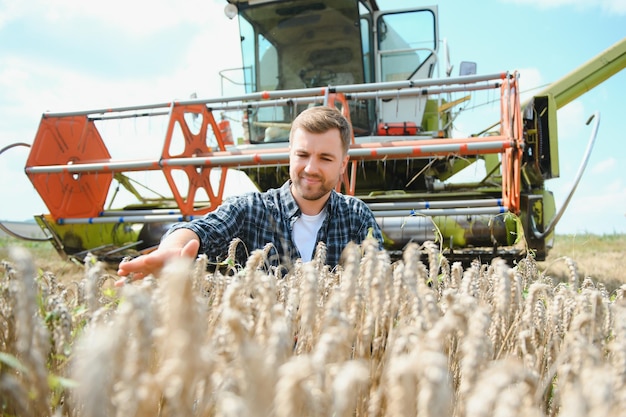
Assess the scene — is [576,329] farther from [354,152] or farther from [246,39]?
[246,39]

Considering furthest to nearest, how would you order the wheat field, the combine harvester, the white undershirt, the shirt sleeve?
1. the combine harvester
2. the white undershirt
3. the shirt sleeve
4. the wheat field

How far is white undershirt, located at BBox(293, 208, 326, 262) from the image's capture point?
7.05 feet

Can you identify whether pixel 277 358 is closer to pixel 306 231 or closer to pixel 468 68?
pixel 306 231

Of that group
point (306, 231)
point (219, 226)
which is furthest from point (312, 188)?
point (219, 226)

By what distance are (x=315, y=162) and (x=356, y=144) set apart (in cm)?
204

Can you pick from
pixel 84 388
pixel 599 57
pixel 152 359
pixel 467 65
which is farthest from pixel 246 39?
pixel 84 388

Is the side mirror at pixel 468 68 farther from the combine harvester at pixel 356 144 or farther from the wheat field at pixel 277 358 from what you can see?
the wheat field at pixel 277 358

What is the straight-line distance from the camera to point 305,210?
7.15 ft

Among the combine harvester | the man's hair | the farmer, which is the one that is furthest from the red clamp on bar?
the man's hair

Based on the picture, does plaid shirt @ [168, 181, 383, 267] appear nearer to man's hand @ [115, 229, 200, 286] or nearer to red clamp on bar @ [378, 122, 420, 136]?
man's hand @ [115, 229, 200, 286]

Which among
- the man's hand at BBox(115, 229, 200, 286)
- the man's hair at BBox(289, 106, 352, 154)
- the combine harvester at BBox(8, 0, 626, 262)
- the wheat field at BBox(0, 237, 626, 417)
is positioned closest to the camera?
the wheat field at BBox(0, 237, 626, 417)

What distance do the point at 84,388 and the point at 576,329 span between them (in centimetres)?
77

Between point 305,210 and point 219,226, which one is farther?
point 305,210

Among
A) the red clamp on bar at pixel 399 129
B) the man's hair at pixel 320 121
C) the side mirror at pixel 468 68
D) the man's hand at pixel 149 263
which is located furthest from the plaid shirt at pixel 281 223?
the red clamp on bar at pixel 399 129
